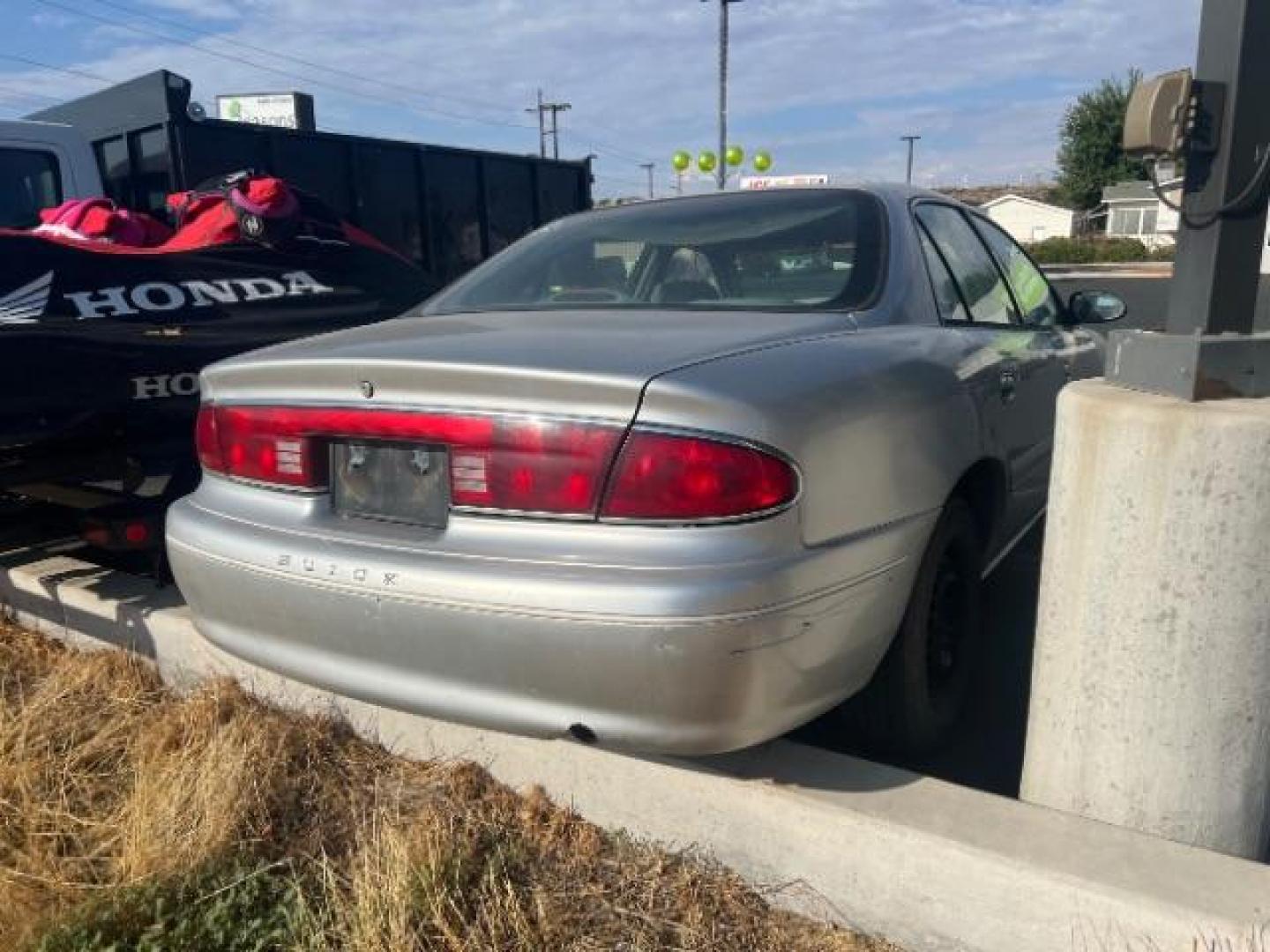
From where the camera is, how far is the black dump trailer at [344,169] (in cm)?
617

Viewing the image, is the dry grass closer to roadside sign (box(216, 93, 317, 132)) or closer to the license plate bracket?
the license plate bracket

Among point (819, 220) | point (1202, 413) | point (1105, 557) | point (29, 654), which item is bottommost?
point (29, 654)

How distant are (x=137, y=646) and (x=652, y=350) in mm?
2372

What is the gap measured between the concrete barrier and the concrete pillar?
0.43ft

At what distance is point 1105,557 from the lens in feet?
7.15

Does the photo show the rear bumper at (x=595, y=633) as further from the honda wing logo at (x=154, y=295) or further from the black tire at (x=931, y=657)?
the honda wing logo at (x=154, y=295)

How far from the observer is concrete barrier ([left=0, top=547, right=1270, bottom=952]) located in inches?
78.4

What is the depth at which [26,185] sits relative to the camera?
5598 mm

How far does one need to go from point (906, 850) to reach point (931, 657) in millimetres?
883

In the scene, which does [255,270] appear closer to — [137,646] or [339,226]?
[339,226]

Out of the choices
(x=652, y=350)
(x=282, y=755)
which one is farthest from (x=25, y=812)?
(x=652, y=350)

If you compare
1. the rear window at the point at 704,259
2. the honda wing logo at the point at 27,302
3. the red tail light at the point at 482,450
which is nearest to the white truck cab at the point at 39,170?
the honda wing logo at the point at 27,302

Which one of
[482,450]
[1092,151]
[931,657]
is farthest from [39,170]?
[1092,151]

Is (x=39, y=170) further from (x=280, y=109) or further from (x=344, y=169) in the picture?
(x=280, y=109)
